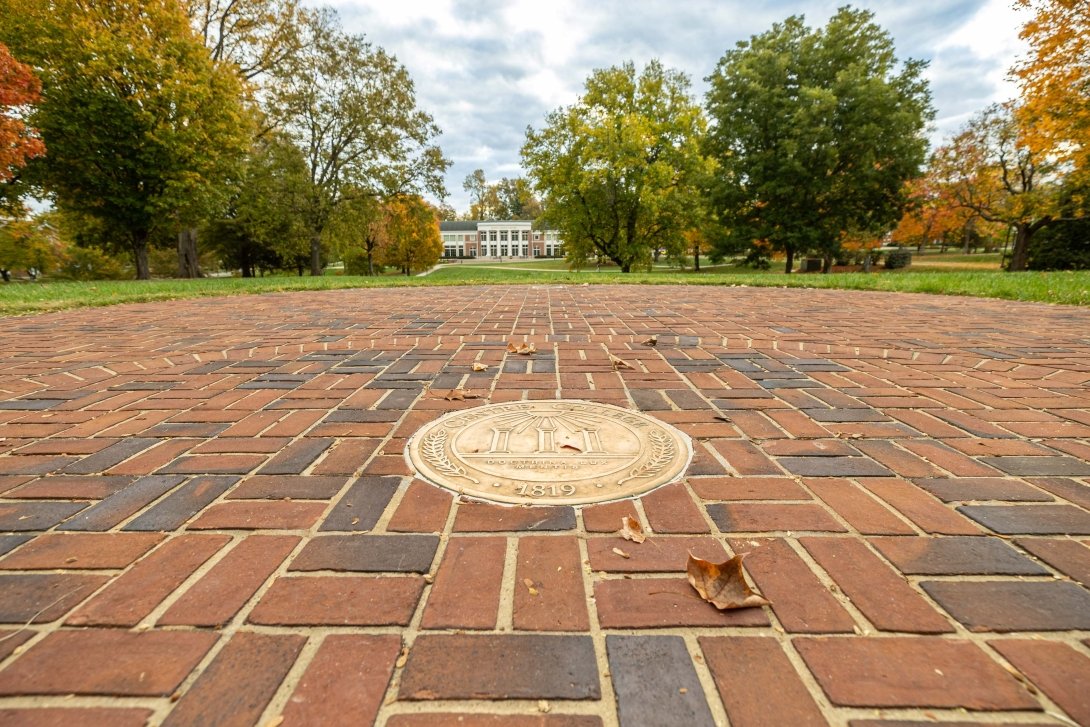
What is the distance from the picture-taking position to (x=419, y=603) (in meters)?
1.19

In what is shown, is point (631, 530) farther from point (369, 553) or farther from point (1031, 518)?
point (1031, 518)

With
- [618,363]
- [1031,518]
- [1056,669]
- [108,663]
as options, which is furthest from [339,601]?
[618,363]

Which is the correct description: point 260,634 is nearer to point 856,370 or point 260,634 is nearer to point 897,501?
point 897,501

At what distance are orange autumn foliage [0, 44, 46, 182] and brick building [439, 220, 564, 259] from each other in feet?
248

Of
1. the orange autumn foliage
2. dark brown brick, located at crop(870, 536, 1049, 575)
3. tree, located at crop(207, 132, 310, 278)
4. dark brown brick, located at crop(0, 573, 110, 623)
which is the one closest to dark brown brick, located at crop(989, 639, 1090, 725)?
dark brown brick, located at crop(870, 536, 1049, 575)

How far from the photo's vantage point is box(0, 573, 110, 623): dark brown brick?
1.16 metres

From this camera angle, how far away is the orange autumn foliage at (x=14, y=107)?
1232 cm

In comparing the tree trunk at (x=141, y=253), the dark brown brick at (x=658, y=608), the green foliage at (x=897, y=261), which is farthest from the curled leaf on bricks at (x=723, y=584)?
the green foliage at (x=897, y=261)

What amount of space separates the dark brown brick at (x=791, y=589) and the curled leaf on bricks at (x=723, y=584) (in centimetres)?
4

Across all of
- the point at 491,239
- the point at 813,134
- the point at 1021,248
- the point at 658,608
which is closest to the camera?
the point at 658,608

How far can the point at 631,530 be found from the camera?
58.0 inches

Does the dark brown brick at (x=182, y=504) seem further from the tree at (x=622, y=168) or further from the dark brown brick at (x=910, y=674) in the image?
the tree at (x=622, y=168)

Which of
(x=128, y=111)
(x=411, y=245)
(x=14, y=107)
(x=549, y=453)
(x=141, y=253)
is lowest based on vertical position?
(x=549, y=453)

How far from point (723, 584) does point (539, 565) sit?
49cm
